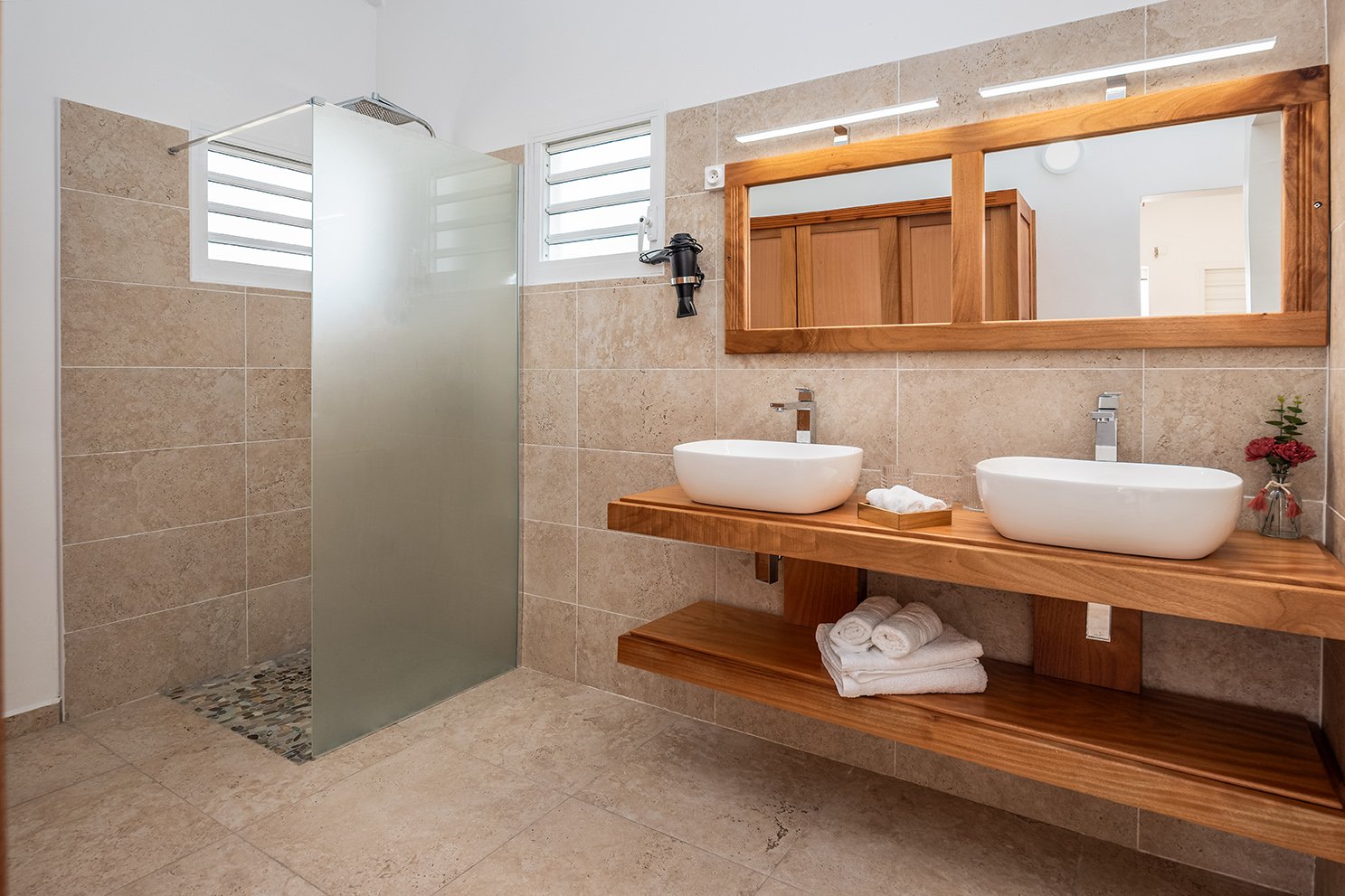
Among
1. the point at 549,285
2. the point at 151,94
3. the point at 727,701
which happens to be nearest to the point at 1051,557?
the point at 727,701

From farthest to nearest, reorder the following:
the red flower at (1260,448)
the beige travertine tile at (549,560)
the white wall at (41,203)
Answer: the beige travertine tile at (549,560) < the white wall at (41,203) < the red flower at (1260,448)

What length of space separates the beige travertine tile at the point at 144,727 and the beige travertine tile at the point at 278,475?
2.52 ft

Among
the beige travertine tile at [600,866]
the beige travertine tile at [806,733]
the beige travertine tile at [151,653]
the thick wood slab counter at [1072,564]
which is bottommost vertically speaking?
the beige travertine tile at [600,866]

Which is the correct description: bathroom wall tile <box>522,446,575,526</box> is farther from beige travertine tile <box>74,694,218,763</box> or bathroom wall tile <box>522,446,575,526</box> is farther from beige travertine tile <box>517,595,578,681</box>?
beige travertine tile <box>74,694,218,763</box>

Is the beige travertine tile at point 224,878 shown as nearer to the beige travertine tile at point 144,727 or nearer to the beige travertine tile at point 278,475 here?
the beige travertine tile at point 144,727

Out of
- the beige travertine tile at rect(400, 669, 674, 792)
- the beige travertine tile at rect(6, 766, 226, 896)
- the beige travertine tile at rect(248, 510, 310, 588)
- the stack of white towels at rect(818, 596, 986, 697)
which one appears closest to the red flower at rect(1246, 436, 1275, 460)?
the stack of white towels at rect(818, 596, 986, 697)

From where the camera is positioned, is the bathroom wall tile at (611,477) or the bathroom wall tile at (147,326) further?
the bathroom wall tile at (611,477)

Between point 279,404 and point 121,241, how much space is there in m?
0.79

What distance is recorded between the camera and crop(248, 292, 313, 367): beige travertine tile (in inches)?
122

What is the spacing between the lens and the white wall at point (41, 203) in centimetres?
247

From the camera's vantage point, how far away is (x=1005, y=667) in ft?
6.98

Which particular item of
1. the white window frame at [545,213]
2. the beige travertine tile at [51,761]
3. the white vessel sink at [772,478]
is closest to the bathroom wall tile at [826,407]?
the white vessel sink at [772,478]

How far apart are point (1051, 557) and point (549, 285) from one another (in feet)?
6.60

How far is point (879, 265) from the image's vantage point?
2.29 metres
